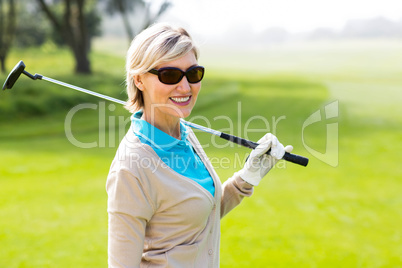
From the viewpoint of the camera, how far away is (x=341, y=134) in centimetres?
763

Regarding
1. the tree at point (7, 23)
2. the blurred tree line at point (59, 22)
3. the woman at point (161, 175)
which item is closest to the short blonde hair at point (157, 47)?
the woman at point (161, 175)

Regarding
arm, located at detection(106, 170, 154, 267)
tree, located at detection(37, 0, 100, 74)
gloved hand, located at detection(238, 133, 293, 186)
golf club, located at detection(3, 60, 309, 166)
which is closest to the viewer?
arm, located at detection(106, 170, 154, 267)

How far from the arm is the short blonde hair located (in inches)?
14.1

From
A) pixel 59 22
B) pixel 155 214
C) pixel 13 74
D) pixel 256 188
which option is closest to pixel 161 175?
pixel 155 214

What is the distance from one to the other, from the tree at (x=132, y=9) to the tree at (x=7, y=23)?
3.91m

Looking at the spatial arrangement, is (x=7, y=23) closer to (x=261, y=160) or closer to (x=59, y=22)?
(x=59, y=22)

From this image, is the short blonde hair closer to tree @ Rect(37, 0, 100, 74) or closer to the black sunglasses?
the black sunglasses

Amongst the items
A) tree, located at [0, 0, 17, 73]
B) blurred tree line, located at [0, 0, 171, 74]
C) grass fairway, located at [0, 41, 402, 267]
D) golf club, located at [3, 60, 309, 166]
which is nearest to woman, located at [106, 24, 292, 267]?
golf club, located at [3, 60, 309, 166]

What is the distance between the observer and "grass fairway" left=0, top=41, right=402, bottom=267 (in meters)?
3.54

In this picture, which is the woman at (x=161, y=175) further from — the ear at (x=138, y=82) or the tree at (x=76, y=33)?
the tree at (x=76, y=33)

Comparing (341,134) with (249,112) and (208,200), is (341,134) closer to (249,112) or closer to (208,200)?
(249,112)

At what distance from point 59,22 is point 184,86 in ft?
48.4

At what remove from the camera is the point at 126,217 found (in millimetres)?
1317

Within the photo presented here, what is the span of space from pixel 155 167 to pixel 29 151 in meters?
5.38
